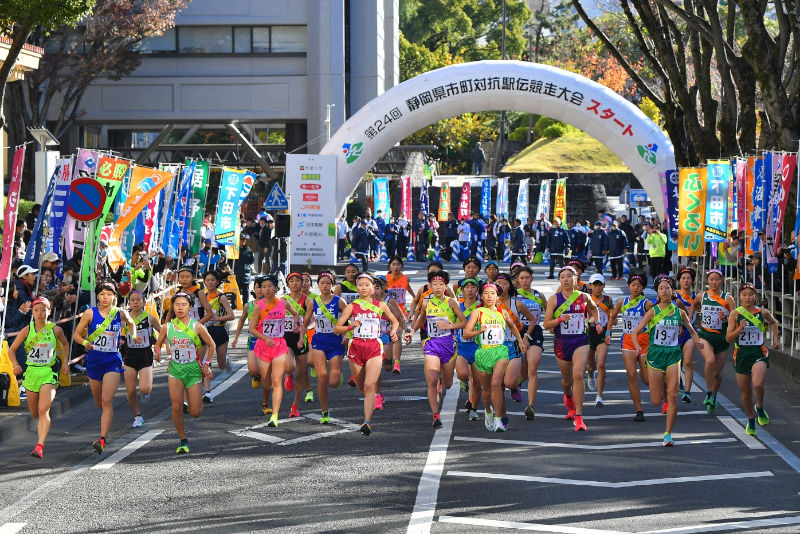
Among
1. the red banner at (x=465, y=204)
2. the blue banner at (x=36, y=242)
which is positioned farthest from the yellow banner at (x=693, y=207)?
the red banner at (x=465, y=204)

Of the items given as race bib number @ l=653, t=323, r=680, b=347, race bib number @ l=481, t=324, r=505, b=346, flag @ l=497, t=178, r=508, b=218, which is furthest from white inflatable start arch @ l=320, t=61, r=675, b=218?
race bib number @ l=481, t=324, r=505, b=346

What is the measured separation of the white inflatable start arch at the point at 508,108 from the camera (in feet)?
108

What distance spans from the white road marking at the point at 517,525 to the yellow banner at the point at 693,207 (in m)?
15.2

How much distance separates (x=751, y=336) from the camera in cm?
1396

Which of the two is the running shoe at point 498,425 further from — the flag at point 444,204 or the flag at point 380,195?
the flag at point 444,204

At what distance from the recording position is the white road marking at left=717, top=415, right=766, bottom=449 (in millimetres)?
12875

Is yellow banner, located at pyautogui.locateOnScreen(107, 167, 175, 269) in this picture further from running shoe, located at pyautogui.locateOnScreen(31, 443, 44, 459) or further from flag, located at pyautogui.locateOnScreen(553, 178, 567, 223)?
flag, located at pyautogui.locateOnScreen(553, 178, 567, 223)

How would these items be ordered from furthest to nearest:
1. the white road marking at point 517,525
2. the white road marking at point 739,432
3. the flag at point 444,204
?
the flag at point 444,204, the white road marking at point 739,432, the white road marking at point 517,525

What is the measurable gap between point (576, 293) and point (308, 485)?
15.7ft

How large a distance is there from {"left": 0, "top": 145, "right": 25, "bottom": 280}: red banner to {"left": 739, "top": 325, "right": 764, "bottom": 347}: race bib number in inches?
322

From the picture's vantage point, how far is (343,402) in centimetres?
1605

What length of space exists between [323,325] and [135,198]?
680cm

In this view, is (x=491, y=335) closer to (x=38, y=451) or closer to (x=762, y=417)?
(x=762, y=417)

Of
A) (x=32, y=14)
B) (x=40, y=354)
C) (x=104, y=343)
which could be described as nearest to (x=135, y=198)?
(x=32, y=14)
